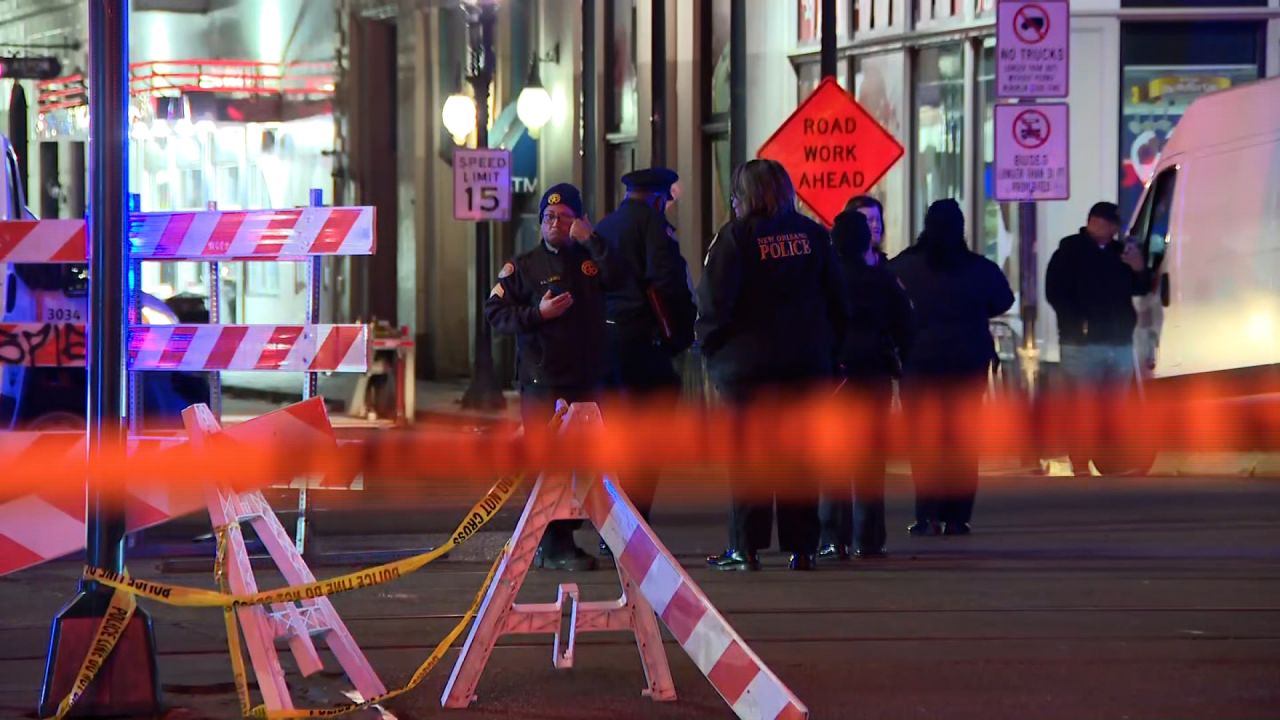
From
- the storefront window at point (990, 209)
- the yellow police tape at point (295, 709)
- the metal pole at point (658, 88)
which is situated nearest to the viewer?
the yellow police tape at point (295, 709)

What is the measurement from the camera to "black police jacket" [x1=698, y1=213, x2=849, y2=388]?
10031mm

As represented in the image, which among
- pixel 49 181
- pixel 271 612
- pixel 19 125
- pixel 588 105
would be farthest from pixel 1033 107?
pixel 49 181

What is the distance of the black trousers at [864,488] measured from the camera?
36.1 ft

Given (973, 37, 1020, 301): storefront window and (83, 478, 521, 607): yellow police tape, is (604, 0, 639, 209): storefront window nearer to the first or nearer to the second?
(973, 37, 1020, 301): storefront window

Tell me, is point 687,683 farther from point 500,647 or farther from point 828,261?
point 828,261

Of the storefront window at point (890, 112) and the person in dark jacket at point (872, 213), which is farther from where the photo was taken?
the storefront window at point (890, 112)

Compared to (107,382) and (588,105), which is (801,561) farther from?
(588,105)

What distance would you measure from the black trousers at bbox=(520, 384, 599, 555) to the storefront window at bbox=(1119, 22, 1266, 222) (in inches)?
458

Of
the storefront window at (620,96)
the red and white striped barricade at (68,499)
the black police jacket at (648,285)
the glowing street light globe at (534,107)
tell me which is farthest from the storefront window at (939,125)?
the red and white striped barricade at (68,499)

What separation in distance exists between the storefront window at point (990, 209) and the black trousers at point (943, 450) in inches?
365

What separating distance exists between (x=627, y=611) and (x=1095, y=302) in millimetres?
9401

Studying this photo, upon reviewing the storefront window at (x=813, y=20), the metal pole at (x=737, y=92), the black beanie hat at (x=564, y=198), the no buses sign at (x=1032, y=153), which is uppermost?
the storefront window at (x=813, y=20)

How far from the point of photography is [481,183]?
76.8ft

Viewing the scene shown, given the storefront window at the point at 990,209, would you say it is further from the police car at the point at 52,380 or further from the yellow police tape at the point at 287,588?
the yellow police tape at the point at 287,588
